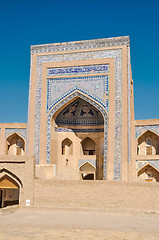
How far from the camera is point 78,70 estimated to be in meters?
15.5

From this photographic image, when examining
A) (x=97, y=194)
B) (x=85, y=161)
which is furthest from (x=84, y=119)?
(x=97, y=194)

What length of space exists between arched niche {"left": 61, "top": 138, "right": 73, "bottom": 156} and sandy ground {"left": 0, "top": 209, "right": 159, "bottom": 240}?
5.90m

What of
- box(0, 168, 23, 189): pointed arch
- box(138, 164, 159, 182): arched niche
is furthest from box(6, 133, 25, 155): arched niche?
box(138, 164, 159, 182): arched niche

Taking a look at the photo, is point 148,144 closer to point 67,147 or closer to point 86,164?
point 86,164

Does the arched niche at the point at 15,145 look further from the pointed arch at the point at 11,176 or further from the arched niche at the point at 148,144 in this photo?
the arched niche at the point at 148,144

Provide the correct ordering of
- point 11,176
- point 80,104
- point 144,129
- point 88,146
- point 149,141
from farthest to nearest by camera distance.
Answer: point 88,146 → point 80,104 → point 149,141 → point 144,129 → point 11,176

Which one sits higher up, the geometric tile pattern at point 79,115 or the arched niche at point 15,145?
the geometric tile pattern at point 79,115

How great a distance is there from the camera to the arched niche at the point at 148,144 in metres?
15.9

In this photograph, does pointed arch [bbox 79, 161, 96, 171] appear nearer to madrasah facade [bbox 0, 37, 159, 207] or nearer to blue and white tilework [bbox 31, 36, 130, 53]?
madrasah facade [bbox 0, 37, 159, 207]

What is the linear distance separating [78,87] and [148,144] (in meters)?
4.36

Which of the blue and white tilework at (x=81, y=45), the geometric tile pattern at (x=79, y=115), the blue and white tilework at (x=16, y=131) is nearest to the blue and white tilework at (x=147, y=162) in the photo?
the geometric tile pattern at (x=79, y=115)

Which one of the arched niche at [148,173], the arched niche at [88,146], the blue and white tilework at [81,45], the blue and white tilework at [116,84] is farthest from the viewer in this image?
the arched niche at [88,146]

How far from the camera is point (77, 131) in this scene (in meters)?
17.2

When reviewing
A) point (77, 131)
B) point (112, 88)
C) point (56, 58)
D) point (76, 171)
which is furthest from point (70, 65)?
point (76, 171)
